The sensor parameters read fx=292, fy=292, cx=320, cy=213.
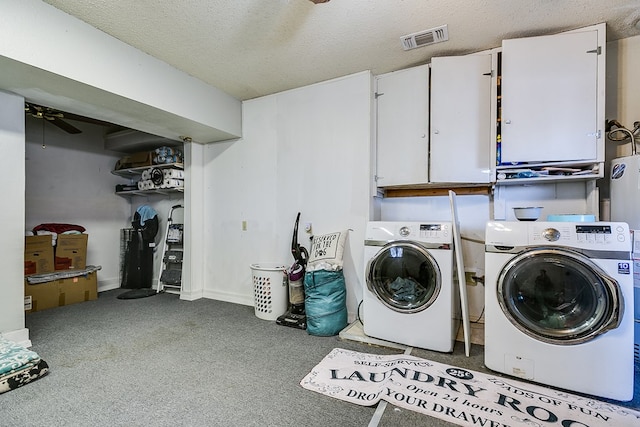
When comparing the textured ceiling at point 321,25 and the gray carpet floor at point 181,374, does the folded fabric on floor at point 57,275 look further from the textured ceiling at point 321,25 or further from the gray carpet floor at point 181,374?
the textured ceiling at point 321,25

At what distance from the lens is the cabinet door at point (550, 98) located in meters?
2.08

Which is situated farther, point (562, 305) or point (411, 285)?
point (411, 285)

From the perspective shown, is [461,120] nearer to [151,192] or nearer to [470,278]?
[470,278]

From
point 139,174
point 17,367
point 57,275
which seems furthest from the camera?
point 139,174

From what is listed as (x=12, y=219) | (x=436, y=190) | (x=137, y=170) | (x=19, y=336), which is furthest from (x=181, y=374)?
(x=137, y=170)

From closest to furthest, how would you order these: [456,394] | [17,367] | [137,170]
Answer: [456,394] < [17,367] < [137,170]

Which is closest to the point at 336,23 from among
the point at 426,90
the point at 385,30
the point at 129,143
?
the point at 385,30

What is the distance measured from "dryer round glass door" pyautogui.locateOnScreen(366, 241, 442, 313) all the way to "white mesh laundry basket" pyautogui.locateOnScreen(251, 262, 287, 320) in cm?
100

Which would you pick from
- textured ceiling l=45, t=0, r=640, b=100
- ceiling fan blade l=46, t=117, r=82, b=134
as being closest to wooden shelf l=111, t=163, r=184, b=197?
ceiling fan blade l=46, t=117, r=82, b=134

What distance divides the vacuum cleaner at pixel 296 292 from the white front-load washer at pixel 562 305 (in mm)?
1554

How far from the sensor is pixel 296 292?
2.85 m

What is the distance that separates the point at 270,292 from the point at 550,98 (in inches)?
112

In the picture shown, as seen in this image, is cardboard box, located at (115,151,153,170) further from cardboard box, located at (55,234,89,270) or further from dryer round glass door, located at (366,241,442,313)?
dryer round glass door, located at (366,241,442,313)

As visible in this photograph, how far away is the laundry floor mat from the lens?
1.42 meters
